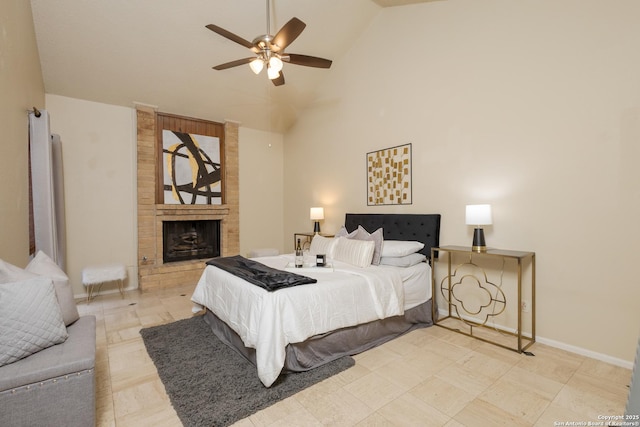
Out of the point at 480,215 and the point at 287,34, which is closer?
the point at 287,34

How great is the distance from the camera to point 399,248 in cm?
328

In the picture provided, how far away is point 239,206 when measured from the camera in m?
5.77

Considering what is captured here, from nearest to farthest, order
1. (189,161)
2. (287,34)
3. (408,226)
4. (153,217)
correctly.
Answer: (287,34) < (408,226) < (153,217) < (189,161)

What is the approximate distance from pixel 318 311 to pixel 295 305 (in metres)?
0.22

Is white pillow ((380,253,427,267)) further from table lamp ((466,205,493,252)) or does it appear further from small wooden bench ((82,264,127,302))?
small wooden bench ((82,264,127,302))

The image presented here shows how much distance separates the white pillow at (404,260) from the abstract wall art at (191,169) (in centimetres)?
348

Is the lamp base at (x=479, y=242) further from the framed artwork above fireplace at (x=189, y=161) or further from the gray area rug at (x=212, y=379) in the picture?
the framed artwork above fireplace at (x=189, y=161)

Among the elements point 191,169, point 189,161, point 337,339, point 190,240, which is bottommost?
point 337,339

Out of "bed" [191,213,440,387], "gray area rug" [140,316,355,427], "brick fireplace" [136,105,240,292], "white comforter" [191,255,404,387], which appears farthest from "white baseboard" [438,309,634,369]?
"brick fireplace" [136,105,240,292]

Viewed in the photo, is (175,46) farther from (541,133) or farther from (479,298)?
(479,298)

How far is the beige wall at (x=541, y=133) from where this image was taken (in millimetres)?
2346

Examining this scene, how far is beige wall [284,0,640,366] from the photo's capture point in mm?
2346

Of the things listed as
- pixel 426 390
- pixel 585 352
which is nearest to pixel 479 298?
pixel 585 352

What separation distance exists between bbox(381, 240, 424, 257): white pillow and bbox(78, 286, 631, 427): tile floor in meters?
0.88
